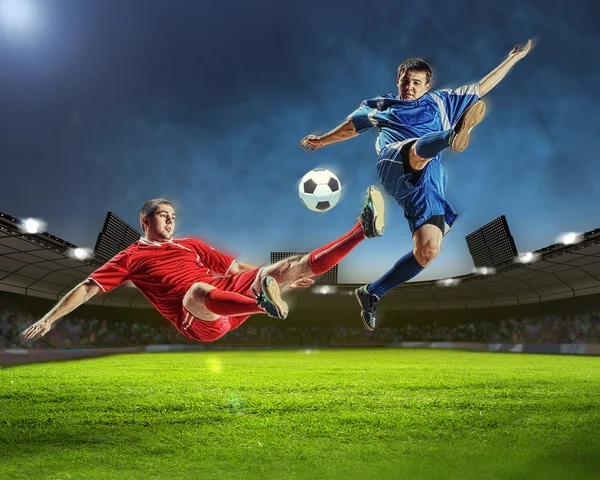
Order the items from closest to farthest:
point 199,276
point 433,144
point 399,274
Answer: point 433,144
point 399,274
point 199,276

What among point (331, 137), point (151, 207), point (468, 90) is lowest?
point (151, 207)

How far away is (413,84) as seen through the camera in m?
5.65

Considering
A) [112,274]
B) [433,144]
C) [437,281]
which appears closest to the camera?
[433,144]

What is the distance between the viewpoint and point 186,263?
6230 mm

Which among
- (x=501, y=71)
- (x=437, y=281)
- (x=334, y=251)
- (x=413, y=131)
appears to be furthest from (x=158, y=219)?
(x=437, y=281)

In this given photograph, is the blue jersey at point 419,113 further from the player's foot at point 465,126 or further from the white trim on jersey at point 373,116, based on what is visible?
the player's foot at point 465,126

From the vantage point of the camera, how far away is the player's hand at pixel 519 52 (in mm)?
5832

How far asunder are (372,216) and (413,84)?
185 centimetres

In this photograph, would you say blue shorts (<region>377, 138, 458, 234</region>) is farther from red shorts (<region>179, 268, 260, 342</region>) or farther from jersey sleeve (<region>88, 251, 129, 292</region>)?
jersey sleeve (<region>88, 251, 129, 292</region>)

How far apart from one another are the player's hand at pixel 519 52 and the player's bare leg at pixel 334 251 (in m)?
2.57

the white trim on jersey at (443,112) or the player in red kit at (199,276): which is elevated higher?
the white trim on jersey at (443,112)

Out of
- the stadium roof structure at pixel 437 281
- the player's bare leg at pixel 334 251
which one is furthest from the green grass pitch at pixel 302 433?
the stadium roof structure at pixel 437 281

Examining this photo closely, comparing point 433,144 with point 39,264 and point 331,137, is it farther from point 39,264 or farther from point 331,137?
point 39,264

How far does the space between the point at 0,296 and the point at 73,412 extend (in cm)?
2017
